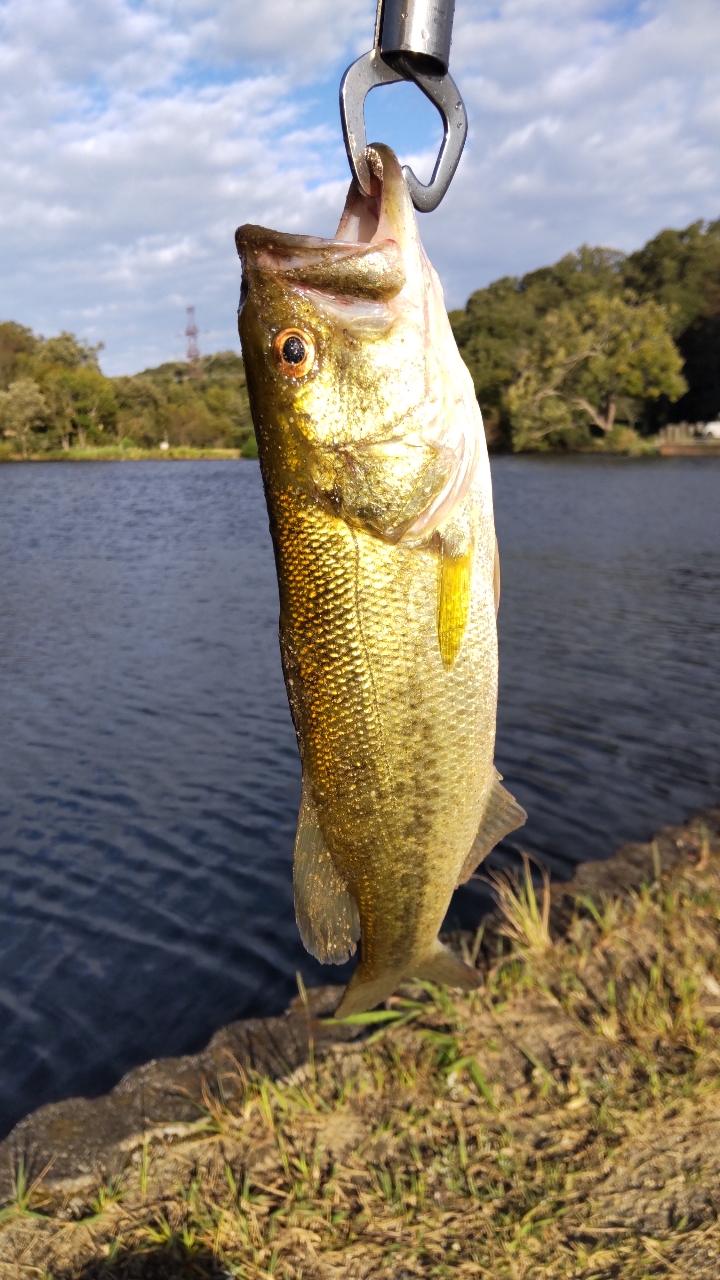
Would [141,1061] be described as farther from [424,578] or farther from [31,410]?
[31,410]

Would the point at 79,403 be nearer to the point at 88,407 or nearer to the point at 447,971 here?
the point at 88,407

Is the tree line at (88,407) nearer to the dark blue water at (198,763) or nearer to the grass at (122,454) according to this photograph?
the grass at (122,454)

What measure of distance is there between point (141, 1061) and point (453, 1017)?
2811mm

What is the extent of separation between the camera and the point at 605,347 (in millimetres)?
65000

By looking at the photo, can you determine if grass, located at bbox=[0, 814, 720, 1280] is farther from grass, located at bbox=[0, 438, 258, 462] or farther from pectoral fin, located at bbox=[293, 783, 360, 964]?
grass, located at bbox=[0, 438, 258, 462]

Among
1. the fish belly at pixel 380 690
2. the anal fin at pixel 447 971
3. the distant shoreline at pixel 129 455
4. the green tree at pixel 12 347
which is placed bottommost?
the anal fin at pixel 447 971

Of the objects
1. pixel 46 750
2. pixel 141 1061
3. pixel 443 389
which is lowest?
pixel 141 1061

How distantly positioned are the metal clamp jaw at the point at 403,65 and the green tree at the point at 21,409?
259ft

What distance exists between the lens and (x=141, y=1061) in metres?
6.23

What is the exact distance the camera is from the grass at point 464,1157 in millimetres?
3346

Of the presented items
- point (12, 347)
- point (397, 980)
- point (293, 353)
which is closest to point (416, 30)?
point (293, 353)

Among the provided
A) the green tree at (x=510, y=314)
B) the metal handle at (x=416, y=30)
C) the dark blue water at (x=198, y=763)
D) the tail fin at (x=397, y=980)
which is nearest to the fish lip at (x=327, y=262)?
the metal handle at (x=416, y=30)

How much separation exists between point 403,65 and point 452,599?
1149mm

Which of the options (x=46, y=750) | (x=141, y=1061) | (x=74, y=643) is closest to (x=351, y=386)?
(x=141, y=1061)
